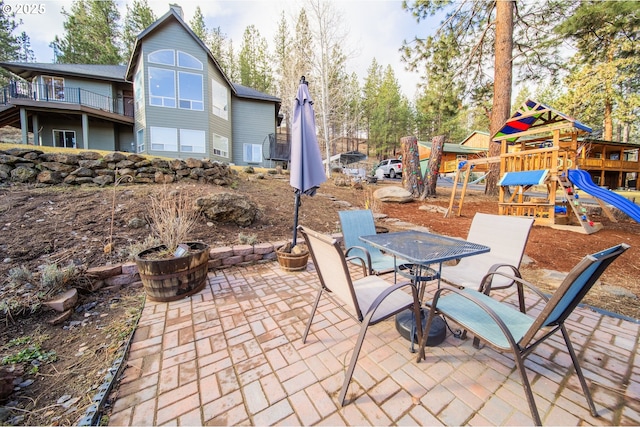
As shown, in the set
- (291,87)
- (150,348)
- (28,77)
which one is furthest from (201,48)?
(150,348)

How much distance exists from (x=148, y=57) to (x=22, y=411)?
15331 mm

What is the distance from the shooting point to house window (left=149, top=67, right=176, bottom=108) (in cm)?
1261

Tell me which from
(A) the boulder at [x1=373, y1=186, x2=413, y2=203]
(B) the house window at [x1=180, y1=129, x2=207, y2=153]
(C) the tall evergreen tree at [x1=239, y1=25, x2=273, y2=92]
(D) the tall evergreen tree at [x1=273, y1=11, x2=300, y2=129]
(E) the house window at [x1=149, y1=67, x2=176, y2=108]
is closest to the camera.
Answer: (A) the boulder at [x1=373, y1=186, x2=413, y2=203]

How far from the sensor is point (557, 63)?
395 inches

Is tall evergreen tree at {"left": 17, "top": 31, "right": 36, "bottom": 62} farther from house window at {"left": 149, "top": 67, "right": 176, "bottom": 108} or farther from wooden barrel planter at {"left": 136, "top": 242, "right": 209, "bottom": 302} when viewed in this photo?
wooden barrel planter at {"left": 136, "top": 242, "right": 209, "bottom": 302}

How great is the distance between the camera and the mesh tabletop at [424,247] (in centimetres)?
190

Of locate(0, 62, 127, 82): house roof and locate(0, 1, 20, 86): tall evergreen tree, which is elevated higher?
locate(0, 1, 20, 86): tall evergreen tree

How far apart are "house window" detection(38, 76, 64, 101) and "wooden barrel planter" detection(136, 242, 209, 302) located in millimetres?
16633

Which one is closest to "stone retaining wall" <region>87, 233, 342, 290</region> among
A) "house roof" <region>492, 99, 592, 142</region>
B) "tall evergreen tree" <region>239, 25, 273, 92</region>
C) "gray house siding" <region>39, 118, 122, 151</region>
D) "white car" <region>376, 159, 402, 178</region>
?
"house roof" <region>492, 99, 592, 142</region>

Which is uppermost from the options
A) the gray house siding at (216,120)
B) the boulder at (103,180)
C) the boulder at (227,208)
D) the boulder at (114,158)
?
the gray house siding at (216,120)

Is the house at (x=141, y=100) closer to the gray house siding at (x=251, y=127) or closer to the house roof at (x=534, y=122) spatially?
the gray house siding at (x=251, y=127)

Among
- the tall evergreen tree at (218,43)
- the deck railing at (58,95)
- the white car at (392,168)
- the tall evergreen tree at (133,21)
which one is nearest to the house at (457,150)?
the white car at (392,168)

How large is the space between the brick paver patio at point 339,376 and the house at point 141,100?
13.2 meters

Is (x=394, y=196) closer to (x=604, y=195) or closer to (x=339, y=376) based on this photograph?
(x=604, y=195)
